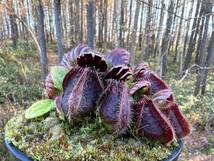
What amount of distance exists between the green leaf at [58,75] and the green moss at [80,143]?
3.5 inches

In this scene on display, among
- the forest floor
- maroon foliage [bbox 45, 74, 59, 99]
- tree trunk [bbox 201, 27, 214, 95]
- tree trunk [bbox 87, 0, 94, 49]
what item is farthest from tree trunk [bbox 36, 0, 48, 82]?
maroon foliage [bbox 45, 74, 59, 99]

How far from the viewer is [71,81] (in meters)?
0.70

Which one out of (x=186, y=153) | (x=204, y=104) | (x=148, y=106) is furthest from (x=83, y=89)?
(x=204, y=104)

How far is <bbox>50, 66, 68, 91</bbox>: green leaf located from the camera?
0.77 m

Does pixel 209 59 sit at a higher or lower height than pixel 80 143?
lower

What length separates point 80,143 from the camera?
68cm

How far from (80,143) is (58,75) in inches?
7.8

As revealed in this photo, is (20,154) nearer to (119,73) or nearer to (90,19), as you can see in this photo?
(119,73)

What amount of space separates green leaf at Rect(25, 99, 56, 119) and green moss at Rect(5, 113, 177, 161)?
28 millimetres

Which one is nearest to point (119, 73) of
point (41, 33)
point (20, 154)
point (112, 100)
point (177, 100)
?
point (112, 100)

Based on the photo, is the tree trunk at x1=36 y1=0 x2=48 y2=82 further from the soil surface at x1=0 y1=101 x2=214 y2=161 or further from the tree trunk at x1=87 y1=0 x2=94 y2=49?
the soil surface at x1=0 y1=101 x2=214 y2=161

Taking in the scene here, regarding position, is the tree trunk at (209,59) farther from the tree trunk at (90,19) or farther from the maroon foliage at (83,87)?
the maroon foliage at (83,87)

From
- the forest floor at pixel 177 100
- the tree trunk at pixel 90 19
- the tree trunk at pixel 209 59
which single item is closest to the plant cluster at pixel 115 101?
the forest floor at pixel 177 100

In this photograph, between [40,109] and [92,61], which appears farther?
[40,109]
